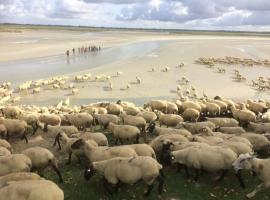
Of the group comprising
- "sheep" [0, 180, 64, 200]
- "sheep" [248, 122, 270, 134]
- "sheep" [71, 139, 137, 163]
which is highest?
"sheep" [0, 180, 64, 200]

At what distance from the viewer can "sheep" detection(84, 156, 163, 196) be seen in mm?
10211

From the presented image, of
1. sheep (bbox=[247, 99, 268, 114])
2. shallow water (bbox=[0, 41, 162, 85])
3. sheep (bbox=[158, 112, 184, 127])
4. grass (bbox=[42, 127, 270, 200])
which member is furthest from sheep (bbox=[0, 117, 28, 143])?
shallow water (bbox=[0, 41, 162, 85])

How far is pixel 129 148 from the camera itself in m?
11.7

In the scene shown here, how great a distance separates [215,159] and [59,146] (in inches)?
220

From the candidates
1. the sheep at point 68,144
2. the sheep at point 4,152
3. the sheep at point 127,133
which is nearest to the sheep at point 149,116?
the sheep at point 127,133

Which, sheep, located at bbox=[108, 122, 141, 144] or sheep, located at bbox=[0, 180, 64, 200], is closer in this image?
sheep, located at bbox=[0, 180, 64, 200]

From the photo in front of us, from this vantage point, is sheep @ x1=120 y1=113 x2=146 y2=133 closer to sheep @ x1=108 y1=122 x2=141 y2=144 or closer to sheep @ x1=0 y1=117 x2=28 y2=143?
sheep @ x1=108 y1=122 x2=141 y2=144

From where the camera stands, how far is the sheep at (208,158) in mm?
11164

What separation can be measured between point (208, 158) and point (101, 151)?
2.90 m

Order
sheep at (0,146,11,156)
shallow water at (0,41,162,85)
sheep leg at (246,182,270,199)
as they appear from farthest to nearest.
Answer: shallow water at (0,41,162,85), sheep at (0,146,11,156), sheep leg at (246,182,270,199)

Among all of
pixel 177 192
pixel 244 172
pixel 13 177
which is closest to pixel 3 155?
pixel 13 177

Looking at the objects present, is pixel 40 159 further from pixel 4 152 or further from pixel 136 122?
pixel 136 122

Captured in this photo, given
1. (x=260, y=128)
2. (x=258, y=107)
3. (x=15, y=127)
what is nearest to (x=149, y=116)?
(x=260, y=128)

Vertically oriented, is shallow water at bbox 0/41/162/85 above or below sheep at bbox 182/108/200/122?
below
